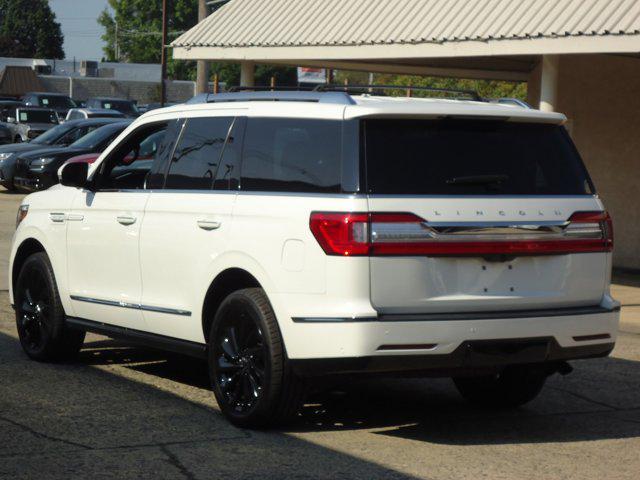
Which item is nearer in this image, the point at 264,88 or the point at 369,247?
the point at 369,247

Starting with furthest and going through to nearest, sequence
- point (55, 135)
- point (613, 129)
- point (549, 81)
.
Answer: point (55, 135)
point (613, 129)
point (549, 81)

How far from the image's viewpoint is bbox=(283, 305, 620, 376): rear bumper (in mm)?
6648

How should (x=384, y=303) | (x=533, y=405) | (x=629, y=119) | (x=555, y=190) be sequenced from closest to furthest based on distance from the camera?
(x=384, y=303), (x=555, y=190), (x=533, y=405), (x=629, y=119)

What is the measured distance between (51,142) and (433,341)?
22.7 metres

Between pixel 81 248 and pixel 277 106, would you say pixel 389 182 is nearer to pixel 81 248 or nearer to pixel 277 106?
pixel 277 106

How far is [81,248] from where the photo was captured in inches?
351

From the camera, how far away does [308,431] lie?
735 centimetres

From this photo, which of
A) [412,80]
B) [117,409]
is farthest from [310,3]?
[412,80]

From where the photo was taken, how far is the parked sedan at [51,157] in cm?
2575

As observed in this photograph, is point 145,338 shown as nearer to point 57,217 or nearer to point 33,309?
point 57,217

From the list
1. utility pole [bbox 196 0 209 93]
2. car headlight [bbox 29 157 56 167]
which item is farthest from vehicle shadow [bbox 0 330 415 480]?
utility pole [bbox 196 0 209 93]

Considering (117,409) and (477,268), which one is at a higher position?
(477,268)

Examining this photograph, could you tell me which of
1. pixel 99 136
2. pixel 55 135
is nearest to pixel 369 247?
pixel 99 136

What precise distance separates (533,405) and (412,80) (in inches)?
1731
